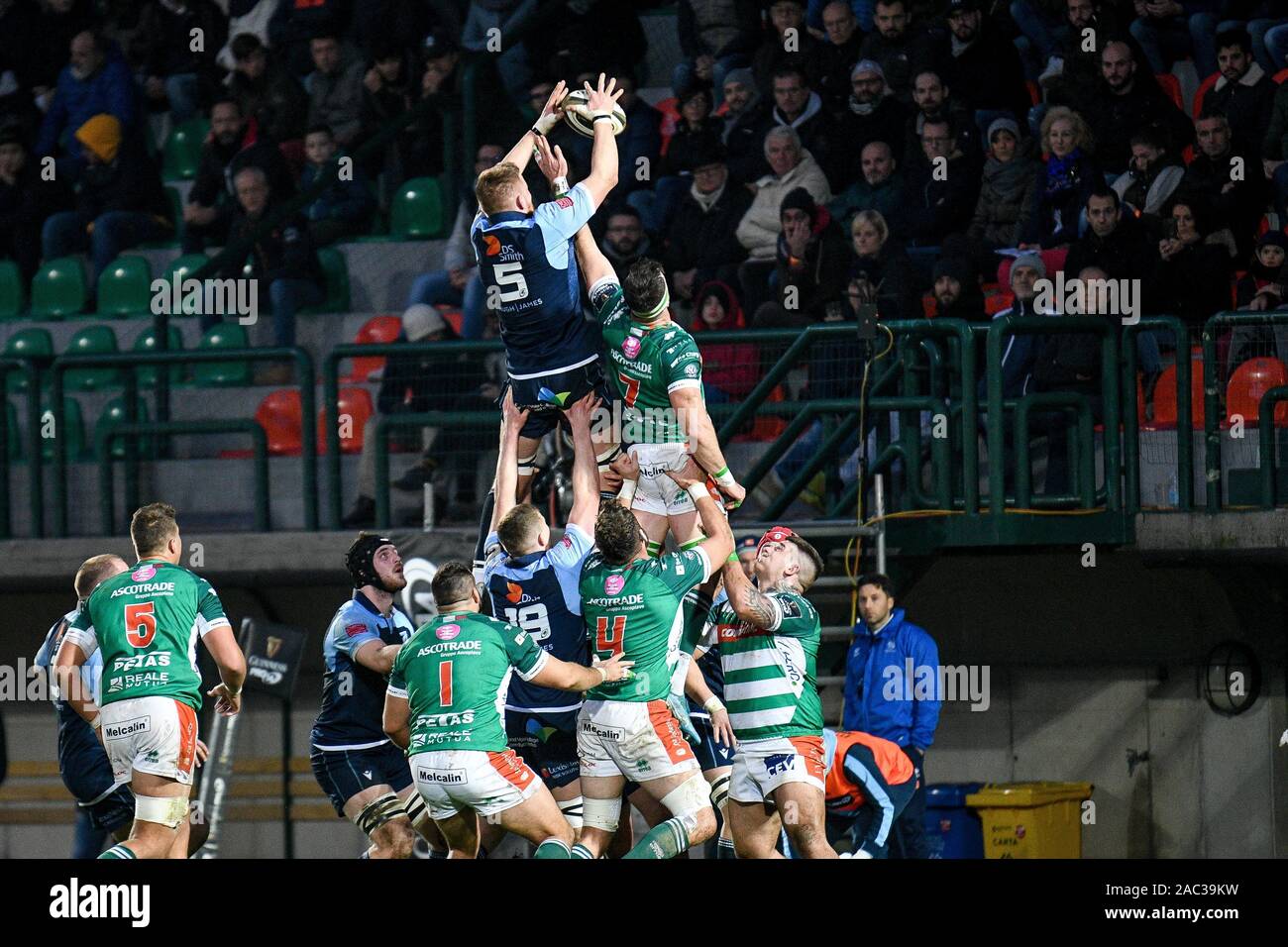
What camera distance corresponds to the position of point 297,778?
14.6 m

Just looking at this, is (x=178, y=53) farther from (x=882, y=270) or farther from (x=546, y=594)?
(x=546, y=594)

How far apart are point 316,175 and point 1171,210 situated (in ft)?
21.3

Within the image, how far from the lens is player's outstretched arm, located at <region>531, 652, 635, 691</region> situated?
9.73 metres

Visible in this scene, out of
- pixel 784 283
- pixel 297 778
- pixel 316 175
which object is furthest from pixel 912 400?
pixel 316 175

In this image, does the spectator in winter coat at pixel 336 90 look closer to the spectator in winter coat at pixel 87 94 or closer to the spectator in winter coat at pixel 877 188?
the spectator in winter coat at pixel 87 94

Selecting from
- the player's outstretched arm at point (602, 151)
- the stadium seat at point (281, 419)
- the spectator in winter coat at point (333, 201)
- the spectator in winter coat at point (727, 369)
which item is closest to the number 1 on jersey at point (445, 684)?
the player's outstretched arm at point (602, 151)

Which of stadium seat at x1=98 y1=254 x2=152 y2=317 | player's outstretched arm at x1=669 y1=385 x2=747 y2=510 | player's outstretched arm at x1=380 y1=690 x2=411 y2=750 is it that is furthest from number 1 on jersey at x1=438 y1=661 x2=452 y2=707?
stadium seat at x1=98 y1=254 x2=152 y2=317

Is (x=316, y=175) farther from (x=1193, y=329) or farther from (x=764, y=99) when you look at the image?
(x=1193, y=329)

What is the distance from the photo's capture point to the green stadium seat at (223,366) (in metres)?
15.5

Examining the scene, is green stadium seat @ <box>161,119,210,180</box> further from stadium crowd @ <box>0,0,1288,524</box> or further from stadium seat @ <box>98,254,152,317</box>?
stadium seat @ <box>98,254,152,317</box>

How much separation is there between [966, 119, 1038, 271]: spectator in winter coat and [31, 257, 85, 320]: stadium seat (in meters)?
7.21

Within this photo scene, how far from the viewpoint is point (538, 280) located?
10.4m

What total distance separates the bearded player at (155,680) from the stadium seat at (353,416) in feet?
12.2
